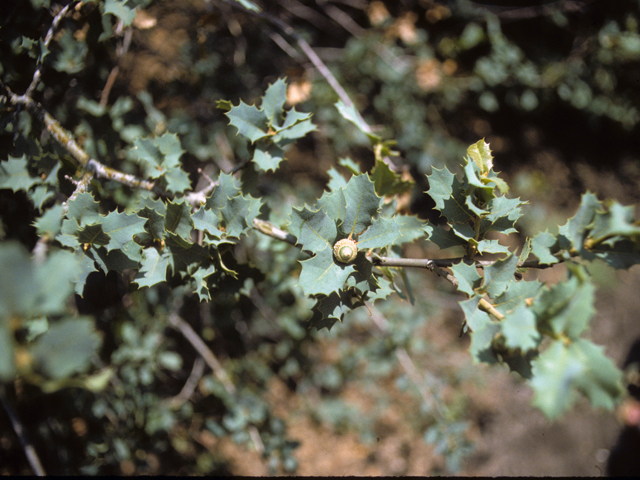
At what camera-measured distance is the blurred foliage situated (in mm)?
1114

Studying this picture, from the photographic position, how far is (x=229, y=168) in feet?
8.22

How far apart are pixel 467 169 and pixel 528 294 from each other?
0.36 meters

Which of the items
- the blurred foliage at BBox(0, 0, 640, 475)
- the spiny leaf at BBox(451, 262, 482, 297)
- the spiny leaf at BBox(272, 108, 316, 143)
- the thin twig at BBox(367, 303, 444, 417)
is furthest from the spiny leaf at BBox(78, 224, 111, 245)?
the thin twig at BBox(367, 303, 444, 417)

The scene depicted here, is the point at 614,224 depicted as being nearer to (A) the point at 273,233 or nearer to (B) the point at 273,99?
(A) the point at 273,233

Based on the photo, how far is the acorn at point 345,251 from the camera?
100 cm

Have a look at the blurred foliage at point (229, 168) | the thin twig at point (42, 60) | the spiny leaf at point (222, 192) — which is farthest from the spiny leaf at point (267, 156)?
the thin twig at point (42, 60)

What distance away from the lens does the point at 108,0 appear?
1.24 m

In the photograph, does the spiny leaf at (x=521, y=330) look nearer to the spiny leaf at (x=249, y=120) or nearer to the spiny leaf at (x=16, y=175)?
the spiny leaf at (x=249, y=120)

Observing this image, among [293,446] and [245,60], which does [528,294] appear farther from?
[245,60]


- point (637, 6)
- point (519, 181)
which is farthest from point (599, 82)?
point (519, 181)

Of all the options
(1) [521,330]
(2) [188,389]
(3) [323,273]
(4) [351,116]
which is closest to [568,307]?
(1) [521,330]

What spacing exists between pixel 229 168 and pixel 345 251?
1.76 metres

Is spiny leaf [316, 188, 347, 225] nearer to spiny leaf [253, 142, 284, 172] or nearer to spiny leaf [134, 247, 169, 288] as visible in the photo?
spiny leaf [253, 142, 284, 172]

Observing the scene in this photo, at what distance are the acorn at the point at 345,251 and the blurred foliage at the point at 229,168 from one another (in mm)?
166
